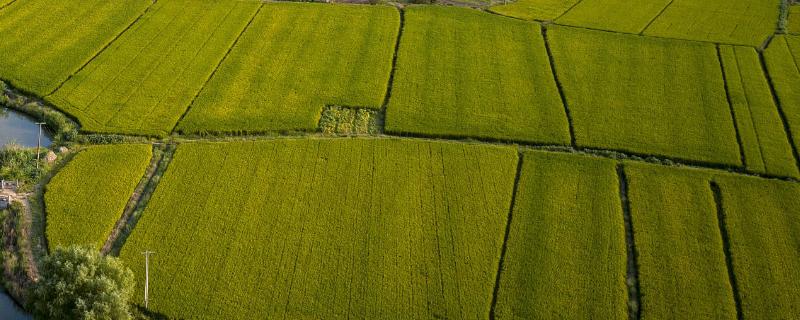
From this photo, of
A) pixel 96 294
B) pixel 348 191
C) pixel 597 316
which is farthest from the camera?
pixel 348 191

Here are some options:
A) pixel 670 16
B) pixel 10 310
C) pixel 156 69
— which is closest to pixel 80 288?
pixel 10 310

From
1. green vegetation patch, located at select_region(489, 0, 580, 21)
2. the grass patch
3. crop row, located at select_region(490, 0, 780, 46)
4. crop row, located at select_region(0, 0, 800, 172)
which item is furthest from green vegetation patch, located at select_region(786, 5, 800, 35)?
the grass patch

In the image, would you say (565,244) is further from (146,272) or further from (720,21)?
(720,21)

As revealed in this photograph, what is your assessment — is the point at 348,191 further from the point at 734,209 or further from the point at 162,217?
the point at 734,209

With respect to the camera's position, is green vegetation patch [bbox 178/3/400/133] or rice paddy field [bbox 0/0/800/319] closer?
rice paddy field [bbox 0/0/800/319]

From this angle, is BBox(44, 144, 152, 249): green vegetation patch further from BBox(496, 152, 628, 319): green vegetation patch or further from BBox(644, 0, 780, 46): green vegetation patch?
BBox(644, 0, 780, 46): green vegetation patch

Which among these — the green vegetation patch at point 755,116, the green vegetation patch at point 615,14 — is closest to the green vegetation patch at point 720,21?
the green vegetation patch at point 615,14

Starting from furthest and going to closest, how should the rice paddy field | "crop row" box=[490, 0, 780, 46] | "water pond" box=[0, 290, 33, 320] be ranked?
"crop row" box=[490, 0, 780, 46]
the rice paddy field
"water pond" box=[0, 290, 33, 320]

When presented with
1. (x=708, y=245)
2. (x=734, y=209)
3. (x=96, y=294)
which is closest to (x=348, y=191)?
(x=96, y=294)
